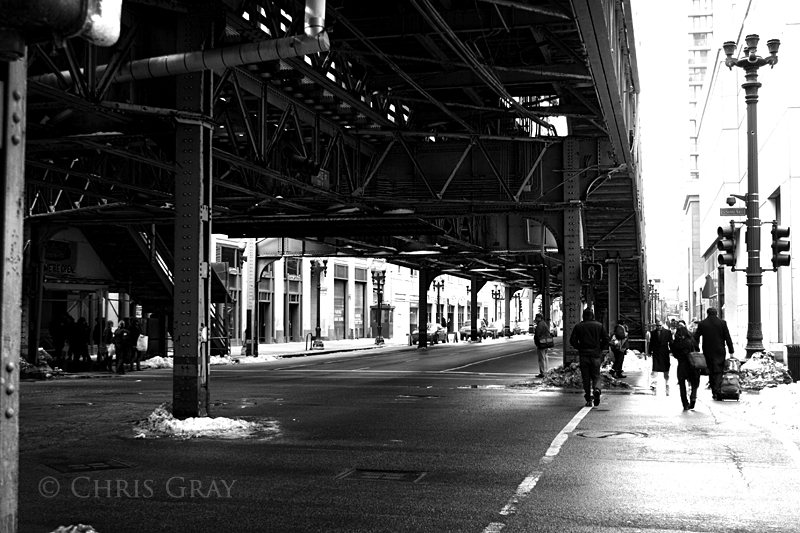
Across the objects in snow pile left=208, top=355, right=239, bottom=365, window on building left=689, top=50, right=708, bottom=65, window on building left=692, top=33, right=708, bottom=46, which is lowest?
snow pile left=208, top=355, right=239, bottom=365

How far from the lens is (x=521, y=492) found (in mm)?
8773

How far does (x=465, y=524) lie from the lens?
7.37 meters

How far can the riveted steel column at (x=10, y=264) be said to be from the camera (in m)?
3.61

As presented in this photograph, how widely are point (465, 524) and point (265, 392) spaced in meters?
14.7

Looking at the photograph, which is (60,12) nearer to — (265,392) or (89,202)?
(265,392)

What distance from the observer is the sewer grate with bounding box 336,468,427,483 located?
31.4ft

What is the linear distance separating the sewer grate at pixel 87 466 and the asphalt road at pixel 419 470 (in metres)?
0.08

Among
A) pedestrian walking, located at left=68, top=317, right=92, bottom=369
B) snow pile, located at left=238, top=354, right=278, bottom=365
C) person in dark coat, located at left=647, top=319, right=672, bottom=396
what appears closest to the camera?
person in dark coat, located at left=647, top=319, right=672, bottom=396

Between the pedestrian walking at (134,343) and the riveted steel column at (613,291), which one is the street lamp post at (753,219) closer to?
the riveted steel column at (613,291)

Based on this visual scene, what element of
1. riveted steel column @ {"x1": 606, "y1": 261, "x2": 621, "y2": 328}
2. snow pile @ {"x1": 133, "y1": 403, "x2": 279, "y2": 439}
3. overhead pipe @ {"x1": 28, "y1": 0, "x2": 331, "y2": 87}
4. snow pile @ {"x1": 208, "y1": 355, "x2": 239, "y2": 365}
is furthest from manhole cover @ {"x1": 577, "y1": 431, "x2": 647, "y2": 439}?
riveted steel column @ {"x1": 606, "y1": 261, "x2": 621, "y2": 328}

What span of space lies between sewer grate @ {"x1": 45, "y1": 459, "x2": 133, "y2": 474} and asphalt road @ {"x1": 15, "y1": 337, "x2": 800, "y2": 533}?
79 millimetres

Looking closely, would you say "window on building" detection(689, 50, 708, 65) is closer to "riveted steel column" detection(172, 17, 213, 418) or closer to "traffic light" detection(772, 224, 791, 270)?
"traffic light" detection(772, 224, 791, 270)

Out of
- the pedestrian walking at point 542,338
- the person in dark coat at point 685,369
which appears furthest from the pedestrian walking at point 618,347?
the person in dark coat at point 685,369

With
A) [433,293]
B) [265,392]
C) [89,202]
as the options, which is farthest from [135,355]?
[433,293]
